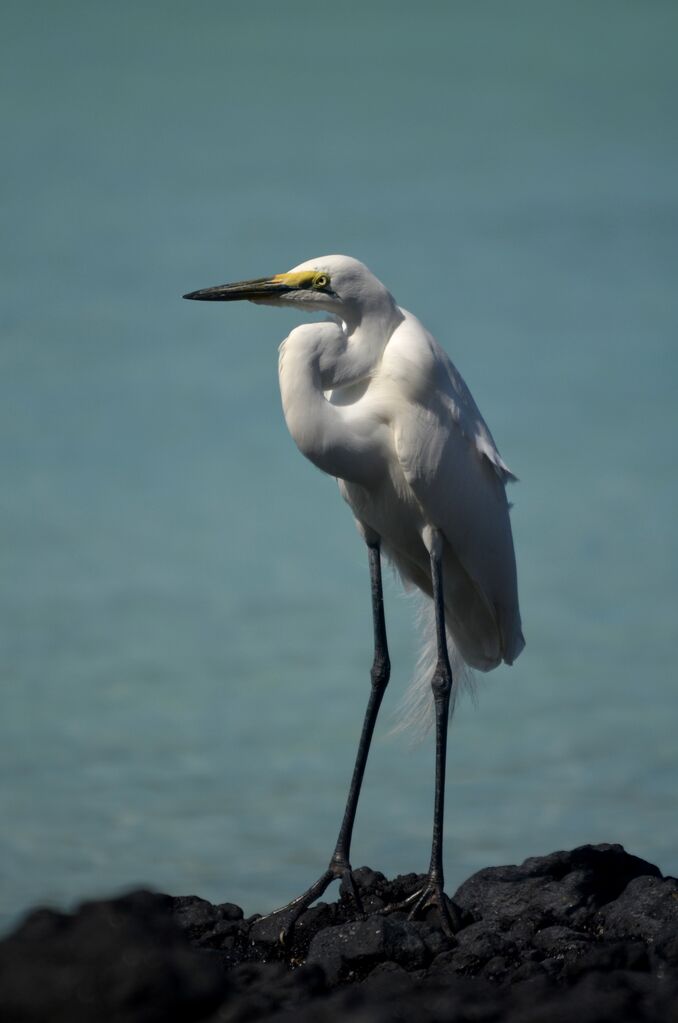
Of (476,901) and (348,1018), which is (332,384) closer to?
(476,901)

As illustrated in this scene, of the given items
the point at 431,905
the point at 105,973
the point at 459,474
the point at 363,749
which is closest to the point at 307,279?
the point at 459,474

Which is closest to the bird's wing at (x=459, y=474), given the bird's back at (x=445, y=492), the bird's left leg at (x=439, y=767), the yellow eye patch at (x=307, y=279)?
the bird's back at (x=445, y=492)

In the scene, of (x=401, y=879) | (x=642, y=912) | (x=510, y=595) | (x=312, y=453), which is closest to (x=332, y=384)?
(x=312, y=453)

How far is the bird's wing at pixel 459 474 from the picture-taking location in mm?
5395

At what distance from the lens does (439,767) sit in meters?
5.45

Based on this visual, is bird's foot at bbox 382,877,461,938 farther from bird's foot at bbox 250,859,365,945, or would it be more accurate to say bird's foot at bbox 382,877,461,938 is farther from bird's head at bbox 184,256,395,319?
bird's head at bbox 184,256,395,319

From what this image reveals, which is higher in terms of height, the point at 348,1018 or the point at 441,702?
the point at 441,702

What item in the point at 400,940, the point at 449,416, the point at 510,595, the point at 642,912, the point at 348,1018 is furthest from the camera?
the point at 510,595

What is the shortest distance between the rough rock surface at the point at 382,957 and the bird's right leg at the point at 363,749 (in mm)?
77

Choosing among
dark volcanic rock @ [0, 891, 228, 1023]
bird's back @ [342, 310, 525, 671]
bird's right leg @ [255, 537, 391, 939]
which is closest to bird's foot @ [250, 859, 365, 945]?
bird's right leg @ [255, 537, 391, 939]

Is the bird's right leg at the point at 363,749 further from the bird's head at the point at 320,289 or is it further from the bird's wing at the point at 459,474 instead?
the bird's head at the point at 320,289

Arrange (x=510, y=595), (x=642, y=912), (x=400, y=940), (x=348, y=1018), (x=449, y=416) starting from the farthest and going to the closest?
(x=510, y=595) → (x=449, y=416) → (x=642, y=912) → (x=400, y=940) → (x=348, y=1018)

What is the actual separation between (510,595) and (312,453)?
4.15ft

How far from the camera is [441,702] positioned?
554cm
